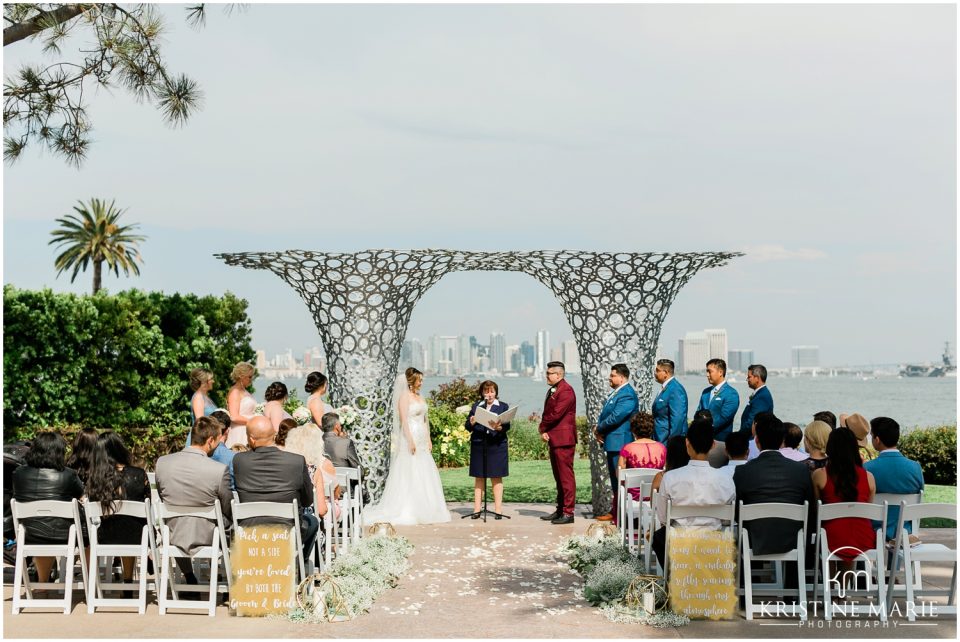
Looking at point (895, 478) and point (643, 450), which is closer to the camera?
point (895, 478)

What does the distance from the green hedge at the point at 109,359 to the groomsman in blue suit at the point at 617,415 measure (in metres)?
8.03

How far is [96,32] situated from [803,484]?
22.2 ft

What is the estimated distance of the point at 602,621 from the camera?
19.6 ft

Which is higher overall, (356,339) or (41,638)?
(356,339)

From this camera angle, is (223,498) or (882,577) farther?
(223,498)

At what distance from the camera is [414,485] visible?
33.6 ft

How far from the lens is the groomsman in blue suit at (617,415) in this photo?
965 centimetres

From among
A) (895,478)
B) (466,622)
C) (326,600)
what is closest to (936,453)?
(895,478)

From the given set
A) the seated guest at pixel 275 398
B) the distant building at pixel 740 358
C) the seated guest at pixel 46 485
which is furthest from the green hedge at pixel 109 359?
the distant building at pixel 740 358

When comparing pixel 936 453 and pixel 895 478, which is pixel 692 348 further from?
pixel 895 478

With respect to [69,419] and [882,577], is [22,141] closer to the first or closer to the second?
[69,419]

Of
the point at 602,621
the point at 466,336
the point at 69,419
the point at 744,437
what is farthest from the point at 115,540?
the point at 466,336

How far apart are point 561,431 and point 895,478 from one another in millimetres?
4207

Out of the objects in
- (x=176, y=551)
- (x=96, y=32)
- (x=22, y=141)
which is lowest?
(x=176, y=551)
